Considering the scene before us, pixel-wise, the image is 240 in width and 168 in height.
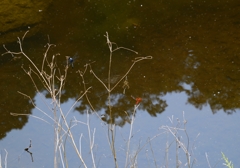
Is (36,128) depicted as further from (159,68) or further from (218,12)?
(218,12)

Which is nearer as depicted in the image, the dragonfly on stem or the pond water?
the pond water

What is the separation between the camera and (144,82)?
3484mm

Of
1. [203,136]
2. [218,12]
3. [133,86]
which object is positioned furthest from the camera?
[218,12]

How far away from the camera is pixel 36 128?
312 cm

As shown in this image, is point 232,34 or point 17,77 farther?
point 232,34

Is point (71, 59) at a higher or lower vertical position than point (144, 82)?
higher

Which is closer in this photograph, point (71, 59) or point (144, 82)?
point (144, 82)

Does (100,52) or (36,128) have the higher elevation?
(100,52)

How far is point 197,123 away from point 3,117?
1628 millimetres

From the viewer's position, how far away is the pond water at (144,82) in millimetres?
2885

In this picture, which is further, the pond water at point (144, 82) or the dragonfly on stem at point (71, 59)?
the dragonfly on stem at point (71, 59)

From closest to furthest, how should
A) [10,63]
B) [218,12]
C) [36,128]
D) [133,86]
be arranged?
[36,128]
[133,86]
[10,63]
[218,12]

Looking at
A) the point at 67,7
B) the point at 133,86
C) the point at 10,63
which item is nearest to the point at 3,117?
the point at 10,63

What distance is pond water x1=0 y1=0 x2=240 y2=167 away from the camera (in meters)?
2.88
